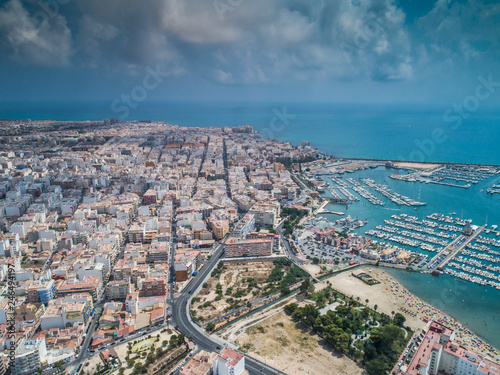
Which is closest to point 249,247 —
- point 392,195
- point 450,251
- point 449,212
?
point 450,251

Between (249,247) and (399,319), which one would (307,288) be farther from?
(249,247)

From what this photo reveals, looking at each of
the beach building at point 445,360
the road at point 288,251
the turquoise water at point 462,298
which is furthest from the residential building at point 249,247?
the beach building at point 445,360

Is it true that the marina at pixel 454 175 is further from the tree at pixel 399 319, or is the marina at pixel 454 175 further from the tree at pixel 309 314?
the tree at pixel 309 314

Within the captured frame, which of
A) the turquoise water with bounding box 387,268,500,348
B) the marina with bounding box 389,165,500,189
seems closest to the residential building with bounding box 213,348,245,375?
the turquoise water with bounding box 387,268,500,348

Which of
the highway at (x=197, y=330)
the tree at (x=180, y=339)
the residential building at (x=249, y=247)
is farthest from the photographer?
the residential building at (x=249, y=247)

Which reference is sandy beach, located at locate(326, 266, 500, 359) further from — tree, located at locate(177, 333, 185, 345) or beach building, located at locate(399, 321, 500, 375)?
tree, located at locate(177, 333, 185, 345)
